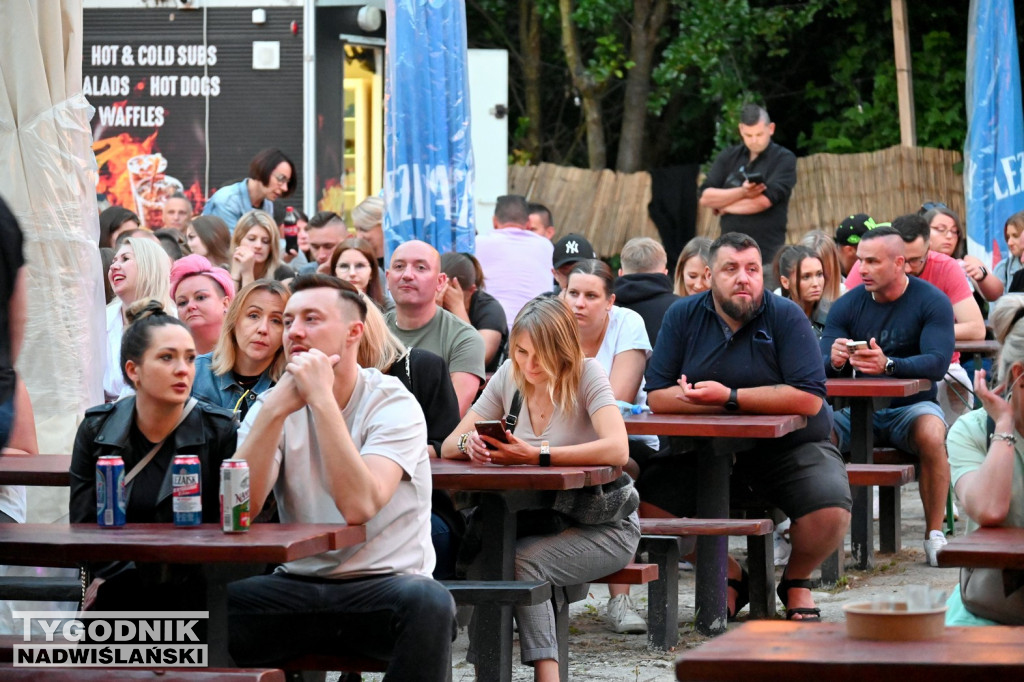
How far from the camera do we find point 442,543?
5.52 meters

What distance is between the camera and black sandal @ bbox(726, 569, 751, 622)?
6.93 m

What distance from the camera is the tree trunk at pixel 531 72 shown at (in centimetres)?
1942

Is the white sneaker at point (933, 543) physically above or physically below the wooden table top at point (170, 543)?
below

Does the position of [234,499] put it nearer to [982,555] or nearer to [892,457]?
[982,555]

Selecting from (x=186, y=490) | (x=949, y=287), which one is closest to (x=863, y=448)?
(x=949, y=287)

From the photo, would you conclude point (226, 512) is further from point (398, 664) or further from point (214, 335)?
point (214, 335)

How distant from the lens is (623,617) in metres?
6.72

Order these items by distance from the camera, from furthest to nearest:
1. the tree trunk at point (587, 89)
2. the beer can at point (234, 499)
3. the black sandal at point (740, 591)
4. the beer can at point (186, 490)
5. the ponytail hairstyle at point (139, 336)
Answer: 1. the tree trunk at point (587, 89)
2. the black sandal at point (740, 591)
3. the ponytail hairstyle at point (139, 336)
4. the beer can at point (186, 490)
5. the beer can at point (234, 499)

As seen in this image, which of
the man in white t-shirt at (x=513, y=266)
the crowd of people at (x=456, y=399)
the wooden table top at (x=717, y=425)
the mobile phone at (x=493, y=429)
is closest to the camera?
the crowd of people at (x=456, y=399)

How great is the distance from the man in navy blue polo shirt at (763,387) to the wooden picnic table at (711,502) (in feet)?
0.36

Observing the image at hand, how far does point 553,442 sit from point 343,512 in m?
1.60

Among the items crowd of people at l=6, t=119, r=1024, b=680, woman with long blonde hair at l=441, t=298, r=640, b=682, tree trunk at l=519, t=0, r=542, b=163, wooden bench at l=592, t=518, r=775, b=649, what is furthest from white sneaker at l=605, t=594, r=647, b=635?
tree trunk at l=519, t=0, r=542, b=163

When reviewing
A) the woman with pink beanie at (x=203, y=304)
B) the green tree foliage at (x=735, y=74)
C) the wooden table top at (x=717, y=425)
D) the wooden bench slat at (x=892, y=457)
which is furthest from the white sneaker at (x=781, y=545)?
the green tree foliage at (x=735, y=74)

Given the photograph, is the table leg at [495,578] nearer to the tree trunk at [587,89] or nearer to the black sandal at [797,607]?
the black sandal at [797,607]
